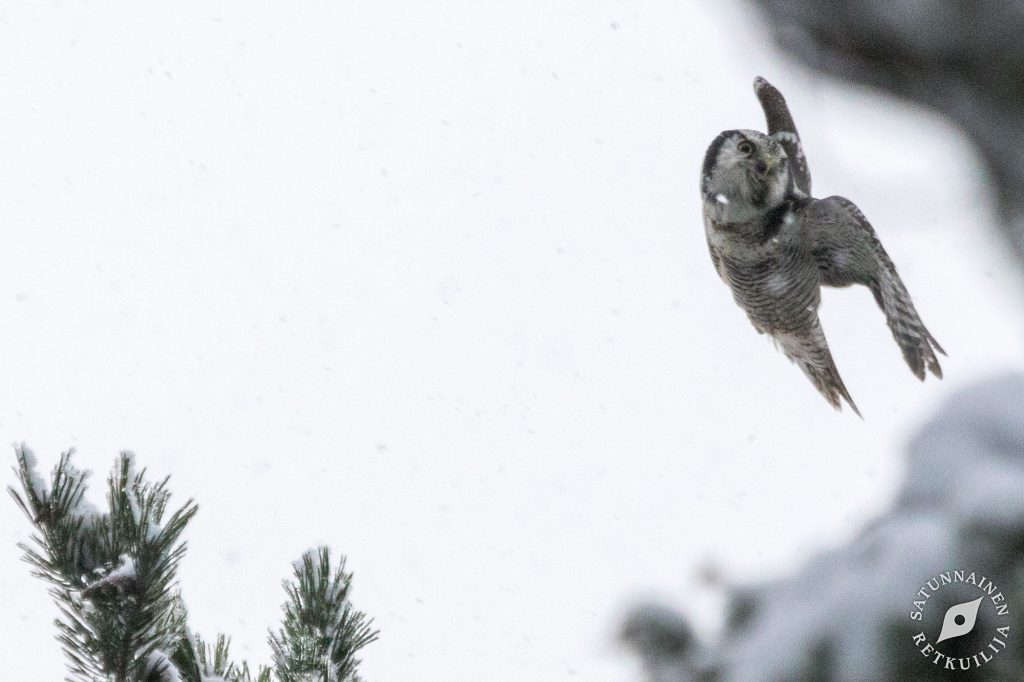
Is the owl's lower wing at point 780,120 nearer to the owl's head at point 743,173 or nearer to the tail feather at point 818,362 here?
the owl's head at point 743,173

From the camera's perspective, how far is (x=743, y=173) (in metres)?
2.52

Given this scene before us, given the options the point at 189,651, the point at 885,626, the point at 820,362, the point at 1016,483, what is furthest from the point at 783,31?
the point at 820,362

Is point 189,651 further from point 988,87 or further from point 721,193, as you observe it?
point 721,193

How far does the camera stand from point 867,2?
0.92 metres

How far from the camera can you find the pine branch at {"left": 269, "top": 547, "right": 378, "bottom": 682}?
1667mm

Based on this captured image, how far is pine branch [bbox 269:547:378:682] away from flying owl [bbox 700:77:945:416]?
1.43 m

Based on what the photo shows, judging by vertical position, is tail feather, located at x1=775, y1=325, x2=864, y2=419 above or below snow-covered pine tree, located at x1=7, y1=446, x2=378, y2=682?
above

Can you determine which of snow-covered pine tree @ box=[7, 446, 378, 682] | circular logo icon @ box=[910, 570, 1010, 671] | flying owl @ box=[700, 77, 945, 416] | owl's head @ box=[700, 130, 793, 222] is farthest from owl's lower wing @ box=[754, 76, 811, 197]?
snow-covered pine tree @ box=[7, 446, 378, 682]

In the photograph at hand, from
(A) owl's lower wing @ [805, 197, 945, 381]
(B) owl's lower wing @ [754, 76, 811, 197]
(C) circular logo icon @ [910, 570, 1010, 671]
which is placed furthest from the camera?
(B) owl's lower wing @ [754, 76, 811, 197]

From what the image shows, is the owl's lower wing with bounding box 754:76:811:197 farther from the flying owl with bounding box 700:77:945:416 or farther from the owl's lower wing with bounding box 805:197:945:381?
the owl's lower wing with bounding box 805:197:945:381

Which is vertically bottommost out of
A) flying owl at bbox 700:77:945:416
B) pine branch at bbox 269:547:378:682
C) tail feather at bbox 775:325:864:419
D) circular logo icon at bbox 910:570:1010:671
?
circular logo icon at bbox 910:570:1010:671

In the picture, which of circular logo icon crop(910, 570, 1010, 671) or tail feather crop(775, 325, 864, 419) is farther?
tail feather crop(775, 325, 864, 419)

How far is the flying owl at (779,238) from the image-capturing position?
2516 millimetres

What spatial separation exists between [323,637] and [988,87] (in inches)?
52.5
